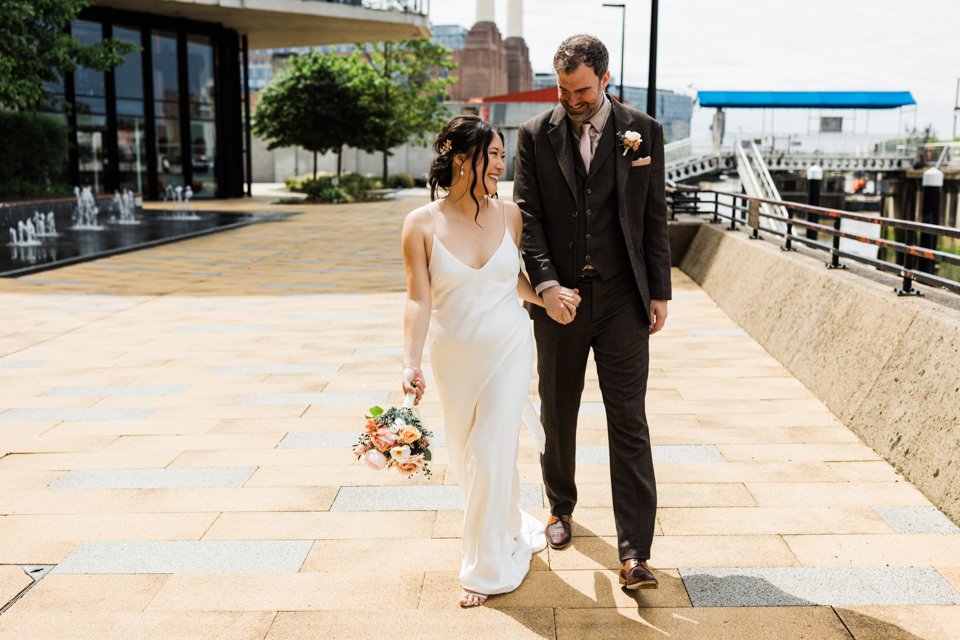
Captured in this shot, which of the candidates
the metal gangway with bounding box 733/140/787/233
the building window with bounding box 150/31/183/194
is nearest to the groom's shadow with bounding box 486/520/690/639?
the building window with bounding box 150/31/183/194

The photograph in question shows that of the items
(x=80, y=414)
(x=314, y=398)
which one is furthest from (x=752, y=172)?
(x=80, y=414)

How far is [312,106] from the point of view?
35.3 meters

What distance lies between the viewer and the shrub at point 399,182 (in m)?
52.4

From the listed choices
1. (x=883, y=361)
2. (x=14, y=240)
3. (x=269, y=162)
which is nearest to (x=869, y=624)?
(x=883, y=361)

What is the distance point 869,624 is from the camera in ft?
11.2

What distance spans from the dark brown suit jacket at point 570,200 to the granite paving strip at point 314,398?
324 cm

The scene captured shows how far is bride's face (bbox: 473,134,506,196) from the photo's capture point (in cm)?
345

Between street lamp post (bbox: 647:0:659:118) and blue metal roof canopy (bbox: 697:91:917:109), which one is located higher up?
blue metal roof canopy (bbox: 697:91:917:109)

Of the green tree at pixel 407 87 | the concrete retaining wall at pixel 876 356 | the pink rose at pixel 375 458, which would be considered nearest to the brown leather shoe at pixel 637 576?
the pink rose at pixel 375 458

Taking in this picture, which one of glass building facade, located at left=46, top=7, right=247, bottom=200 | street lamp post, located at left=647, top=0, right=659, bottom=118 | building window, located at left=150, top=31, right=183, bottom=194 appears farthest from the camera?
building window, located at left=150, top=31, right=183, bottom=194

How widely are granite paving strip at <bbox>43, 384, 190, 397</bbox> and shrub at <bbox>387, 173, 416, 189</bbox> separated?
148 feet

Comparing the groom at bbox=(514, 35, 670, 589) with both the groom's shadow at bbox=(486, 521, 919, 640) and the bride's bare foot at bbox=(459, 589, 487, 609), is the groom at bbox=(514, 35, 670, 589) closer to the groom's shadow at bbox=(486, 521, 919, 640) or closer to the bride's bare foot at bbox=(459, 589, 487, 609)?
the groom's shadow at bbox=(486, 521, 919, 640)

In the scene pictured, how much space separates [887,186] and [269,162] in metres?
40.9

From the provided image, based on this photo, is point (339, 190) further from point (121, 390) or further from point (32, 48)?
point (121, 390)
